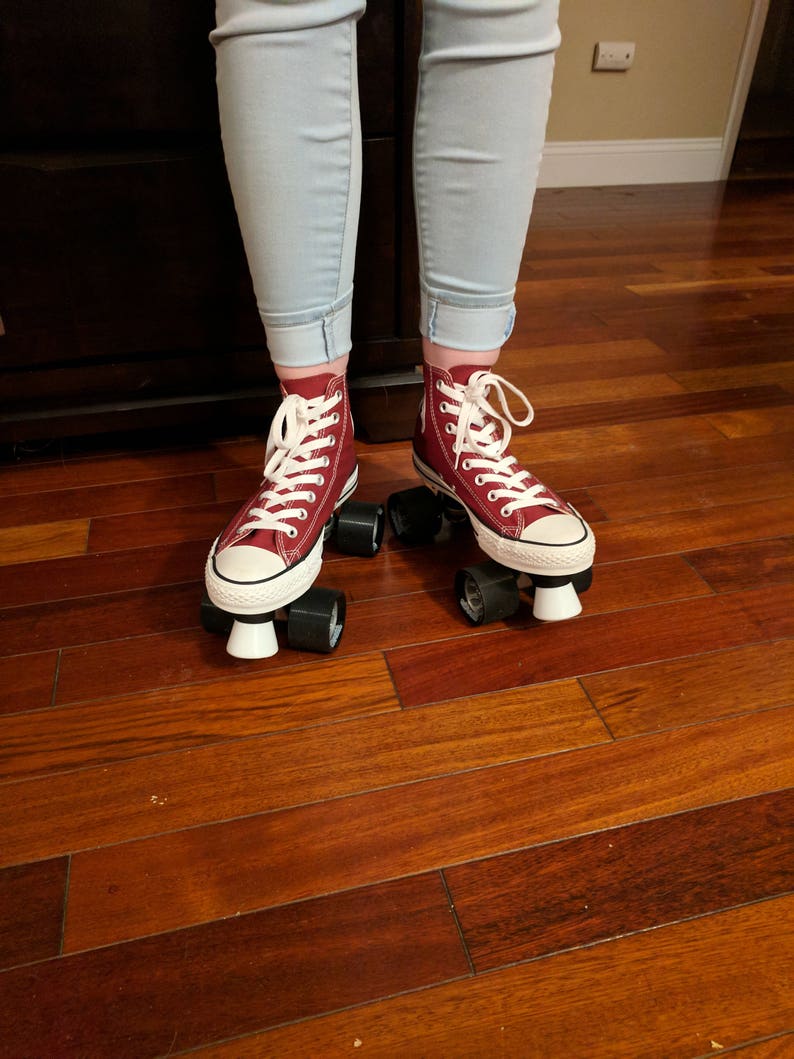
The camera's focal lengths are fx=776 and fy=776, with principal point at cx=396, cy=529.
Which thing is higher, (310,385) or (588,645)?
(310,385)

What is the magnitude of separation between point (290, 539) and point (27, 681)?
295 mm

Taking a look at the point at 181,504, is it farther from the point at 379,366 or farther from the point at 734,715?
the point at 734,715

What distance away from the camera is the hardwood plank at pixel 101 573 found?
2.93ft

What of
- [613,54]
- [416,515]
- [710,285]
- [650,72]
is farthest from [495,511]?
[650,72]

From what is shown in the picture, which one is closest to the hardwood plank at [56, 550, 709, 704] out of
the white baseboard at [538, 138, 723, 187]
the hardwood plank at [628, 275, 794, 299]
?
the hardwood plank at [628, 275, 794, 299]

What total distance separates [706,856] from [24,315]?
1.00 meters

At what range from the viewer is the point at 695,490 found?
109 centimetres

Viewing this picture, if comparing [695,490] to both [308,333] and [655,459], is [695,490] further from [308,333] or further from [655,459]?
[308,333]

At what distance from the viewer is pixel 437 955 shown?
55 centimetres

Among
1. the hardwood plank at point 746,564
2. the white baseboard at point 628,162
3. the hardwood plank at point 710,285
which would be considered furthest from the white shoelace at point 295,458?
the white baseboard at point 628,162

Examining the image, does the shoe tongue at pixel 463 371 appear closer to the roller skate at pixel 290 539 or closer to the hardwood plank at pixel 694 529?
the roller skate at pixel 290 539

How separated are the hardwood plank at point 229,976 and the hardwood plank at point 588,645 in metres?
0.22

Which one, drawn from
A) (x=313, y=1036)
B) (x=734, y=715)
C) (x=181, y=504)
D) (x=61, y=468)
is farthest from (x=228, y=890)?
(x=61, y=468)

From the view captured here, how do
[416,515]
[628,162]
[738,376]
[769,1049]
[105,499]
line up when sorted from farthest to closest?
[628,162] < [738,376] < [105,499] < [416,515] < [769,1049]
